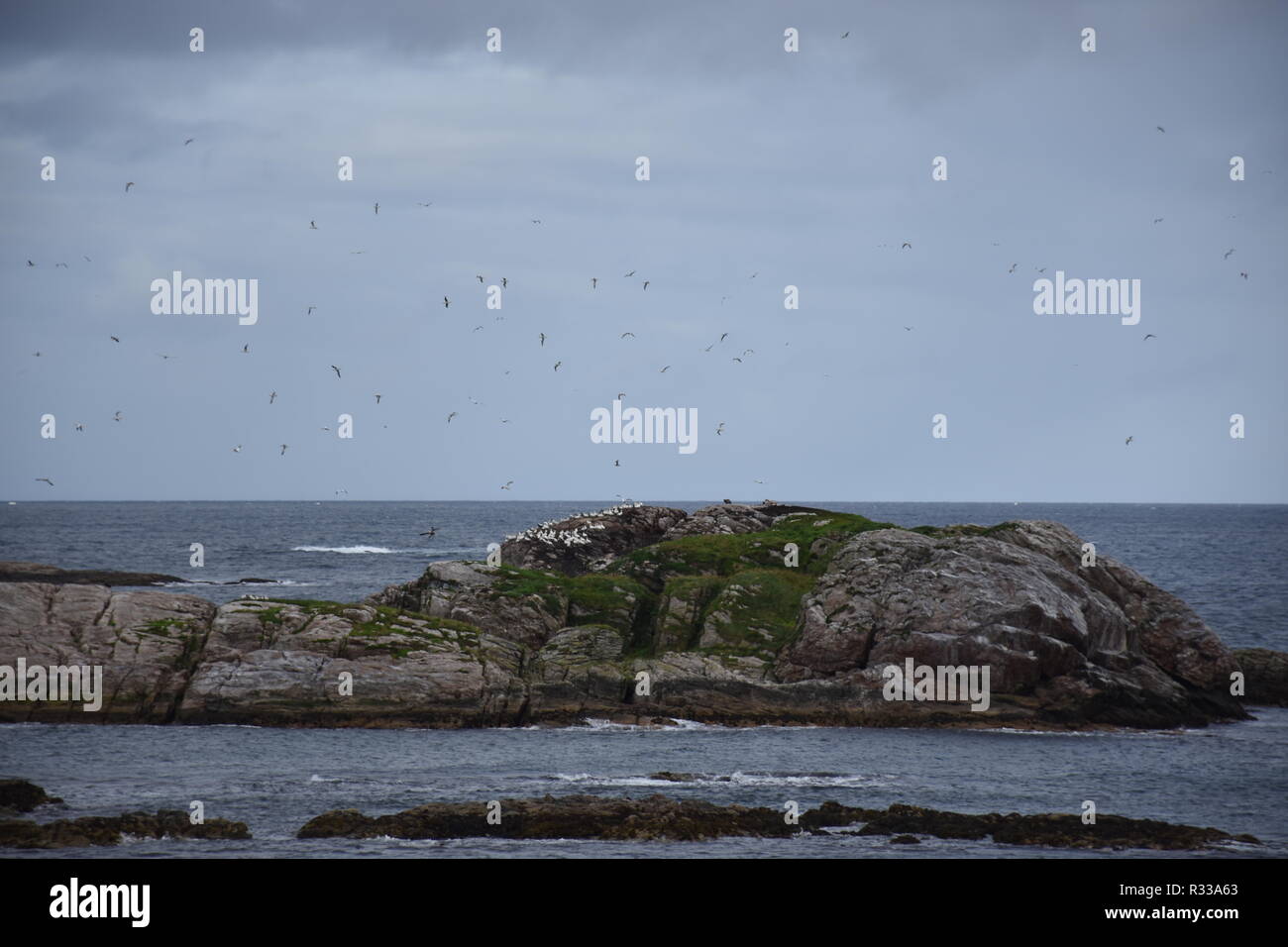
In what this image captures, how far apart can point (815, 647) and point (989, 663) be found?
6.39 m

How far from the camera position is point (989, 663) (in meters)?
42.2

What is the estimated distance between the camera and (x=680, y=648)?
45125mm

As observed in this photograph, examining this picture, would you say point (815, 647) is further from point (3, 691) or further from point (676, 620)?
point (3, 691)

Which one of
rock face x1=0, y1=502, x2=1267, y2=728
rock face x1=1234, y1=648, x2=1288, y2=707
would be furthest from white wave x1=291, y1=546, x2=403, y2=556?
rock face x1=1234, y1=648, x2=1288, y2=707

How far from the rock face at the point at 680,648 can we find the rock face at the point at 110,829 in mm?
12476

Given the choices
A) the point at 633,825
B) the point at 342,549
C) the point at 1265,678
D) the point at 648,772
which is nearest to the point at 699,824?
the point at 633,825

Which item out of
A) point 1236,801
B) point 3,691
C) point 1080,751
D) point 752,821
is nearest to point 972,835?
point 752,821

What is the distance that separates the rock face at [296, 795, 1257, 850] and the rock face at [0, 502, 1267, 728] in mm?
12255

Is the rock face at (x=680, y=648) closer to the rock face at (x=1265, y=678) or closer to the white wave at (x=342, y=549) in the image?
the rock face at (x=1265, y=678)

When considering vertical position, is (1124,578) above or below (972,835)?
above

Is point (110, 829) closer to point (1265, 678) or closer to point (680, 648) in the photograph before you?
point (680, 648)

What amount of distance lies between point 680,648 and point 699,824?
18057mm
